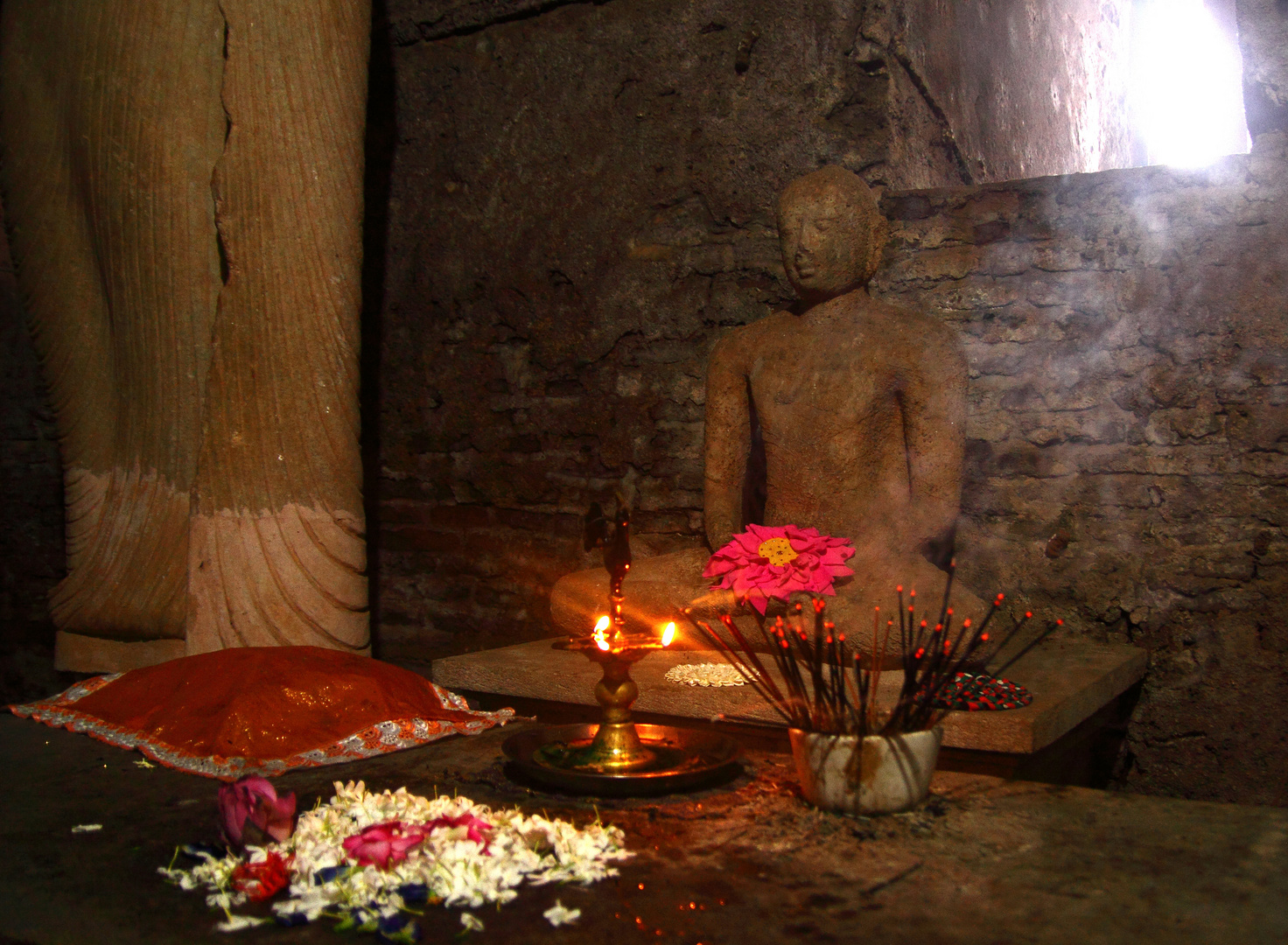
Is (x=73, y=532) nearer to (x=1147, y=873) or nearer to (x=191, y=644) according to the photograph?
(x=191, y=644)

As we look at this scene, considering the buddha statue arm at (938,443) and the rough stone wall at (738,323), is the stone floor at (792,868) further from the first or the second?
the rough stone wall at (738,323)

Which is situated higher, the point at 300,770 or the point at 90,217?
the point at 90,217

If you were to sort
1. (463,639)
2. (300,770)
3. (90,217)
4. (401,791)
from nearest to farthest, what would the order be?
(401,791) < (300,770) < (90,217) < (463,639)

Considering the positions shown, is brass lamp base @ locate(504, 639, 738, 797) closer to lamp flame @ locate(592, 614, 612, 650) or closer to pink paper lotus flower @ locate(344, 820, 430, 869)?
lamp flame @ locate(592, 614, 612, 650)

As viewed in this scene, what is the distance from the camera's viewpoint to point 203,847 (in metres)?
1.62

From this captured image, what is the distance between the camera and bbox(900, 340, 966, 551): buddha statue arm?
2.82 m

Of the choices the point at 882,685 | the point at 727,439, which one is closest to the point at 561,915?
the point at 882,685

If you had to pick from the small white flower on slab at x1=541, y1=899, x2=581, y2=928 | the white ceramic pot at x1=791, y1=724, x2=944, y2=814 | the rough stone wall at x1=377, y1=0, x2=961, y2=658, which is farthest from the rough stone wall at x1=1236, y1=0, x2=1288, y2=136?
the small white flower on slab at x1=541, y1=899, x2=581, y2=928

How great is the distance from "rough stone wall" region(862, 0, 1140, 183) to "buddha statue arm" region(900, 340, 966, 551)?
4.30ft

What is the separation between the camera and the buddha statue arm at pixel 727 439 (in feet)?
10.3

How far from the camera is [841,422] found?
2912 mm

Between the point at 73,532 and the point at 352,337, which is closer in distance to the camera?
the point at 352,337

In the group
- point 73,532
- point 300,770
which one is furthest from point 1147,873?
point 73,532

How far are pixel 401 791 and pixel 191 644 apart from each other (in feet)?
4.92
